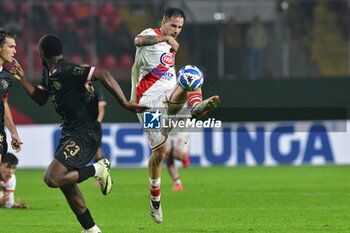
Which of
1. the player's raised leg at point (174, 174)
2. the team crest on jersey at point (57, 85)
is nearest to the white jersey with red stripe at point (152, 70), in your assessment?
the team crest on jersey at point (57, 85)

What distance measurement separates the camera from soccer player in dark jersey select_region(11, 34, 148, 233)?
8.40 m

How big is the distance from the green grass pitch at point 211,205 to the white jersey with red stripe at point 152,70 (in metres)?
1.76

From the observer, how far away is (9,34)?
9.50 meters

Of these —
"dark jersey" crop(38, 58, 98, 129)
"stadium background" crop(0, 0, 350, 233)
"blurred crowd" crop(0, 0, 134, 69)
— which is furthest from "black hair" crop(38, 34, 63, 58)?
"blurred crowd" crop(0, 0, 134, 69)

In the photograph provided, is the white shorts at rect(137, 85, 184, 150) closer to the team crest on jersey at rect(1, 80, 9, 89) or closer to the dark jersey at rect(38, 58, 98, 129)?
the dark jersey at rect(38, 58, 98, 129)

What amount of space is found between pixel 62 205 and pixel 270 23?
35.4 feet

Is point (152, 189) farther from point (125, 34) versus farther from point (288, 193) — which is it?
point (125, 34)

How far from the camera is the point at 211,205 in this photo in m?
12.8

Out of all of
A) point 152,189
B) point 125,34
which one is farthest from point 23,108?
point 152,189

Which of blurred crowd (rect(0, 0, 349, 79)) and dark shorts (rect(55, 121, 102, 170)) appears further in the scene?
blurred crowd (rect(0, 0, 349, 79))

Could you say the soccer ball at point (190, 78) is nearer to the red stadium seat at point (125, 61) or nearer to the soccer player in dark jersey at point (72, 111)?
the soccer player in dark jersey at point (72, 111)

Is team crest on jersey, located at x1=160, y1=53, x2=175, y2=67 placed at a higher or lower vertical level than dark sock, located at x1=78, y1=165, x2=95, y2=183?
higher

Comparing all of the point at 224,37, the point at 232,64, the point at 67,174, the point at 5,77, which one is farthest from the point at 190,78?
the point at 232,64

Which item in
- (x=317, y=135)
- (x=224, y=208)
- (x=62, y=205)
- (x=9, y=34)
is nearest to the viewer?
(x=9, y=34)
